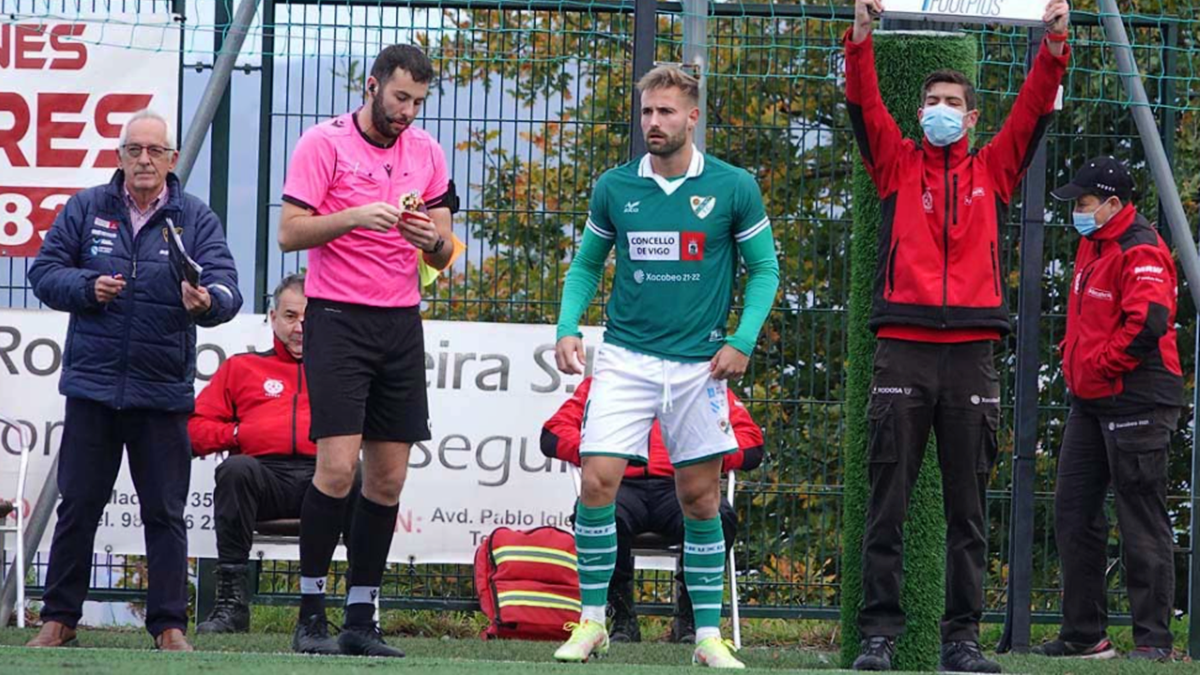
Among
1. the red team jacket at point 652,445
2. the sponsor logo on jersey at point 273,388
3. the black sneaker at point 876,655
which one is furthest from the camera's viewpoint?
the sponsor logo on jersey at point 273,388

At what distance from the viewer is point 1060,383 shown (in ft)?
31.7

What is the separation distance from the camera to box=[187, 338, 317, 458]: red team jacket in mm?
8828

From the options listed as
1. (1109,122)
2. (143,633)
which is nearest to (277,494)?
(143,633)

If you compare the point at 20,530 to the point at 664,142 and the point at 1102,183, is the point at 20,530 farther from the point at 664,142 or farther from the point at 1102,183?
the point at 1102,183

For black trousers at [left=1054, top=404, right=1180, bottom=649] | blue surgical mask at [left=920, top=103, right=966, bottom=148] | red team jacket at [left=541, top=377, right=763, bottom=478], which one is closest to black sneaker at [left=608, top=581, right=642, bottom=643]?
red team jacket at [left=541, top=377, right=763, bottom=478]

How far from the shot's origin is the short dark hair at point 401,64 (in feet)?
21.7

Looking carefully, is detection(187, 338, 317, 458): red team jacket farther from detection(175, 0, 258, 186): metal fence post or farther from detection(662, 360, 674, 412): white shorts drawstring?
detection(662, 360, 674, 412): white shorts drawstring

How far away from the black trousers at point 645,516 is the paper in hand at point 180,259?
250 cm

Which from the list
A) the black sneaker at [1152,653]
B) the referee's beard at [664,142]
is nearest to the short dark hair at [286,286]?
the referee's beard at [664,142]

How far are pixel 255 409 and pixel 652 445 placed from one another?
1864 mm

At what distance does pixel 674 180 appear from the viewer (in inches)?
261

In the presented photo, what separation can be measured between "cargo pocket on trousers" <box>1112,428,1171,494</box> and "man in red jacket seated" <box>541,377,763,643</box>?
1.61 meters

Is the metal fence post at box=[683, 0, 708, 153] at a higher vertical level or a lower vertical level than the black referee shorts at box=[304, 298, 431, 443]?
higher

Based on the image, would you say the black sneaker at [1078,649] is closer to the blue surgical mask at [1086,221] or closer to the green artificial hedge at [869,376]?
the blue surgical mask at [1086,221]
